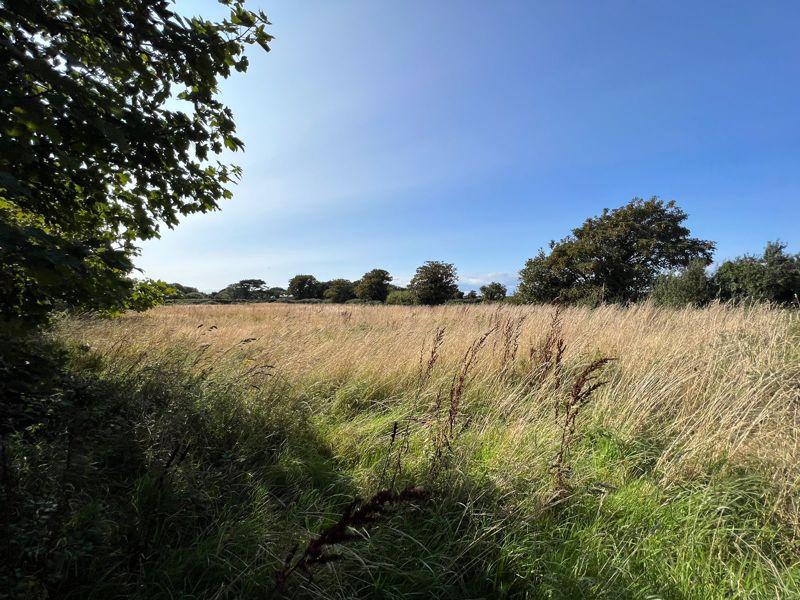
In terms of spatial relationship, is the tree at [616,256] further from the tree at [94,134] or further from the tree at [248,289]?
the tree at [248,289]

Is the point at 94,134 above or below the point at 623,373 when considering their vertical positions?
above

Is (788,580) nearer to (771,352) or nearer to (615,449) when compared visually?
(615,449)

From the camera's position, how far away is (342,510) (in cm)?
211

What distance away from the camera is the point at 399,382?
169 inches

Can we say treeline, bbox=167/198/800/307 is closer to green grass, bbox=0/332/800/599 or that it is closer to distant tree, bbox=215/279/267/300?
green grass, bbox=0/332/800/599

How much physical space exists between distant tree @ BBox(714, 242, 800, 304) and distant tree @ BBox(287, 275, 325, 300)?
52050 mm

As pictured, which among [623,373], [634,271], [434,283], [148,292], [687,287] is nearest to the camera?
[148,292]

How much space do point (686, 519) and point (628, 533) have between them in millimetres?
355

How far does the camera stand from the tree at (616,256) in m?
21.1

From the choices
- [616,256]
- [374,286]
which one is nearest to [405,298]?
[374,286]

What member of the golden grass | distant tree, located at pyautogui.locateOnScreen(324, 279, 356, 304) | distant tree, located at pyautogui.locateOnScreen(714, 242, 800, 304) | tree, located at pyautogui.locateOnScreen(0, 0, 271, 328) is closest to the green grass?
the golden grass

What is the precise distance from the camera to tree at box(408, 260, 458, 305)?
32.3 m

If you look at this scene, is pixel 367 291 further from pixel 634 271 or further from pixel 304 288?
pixel 634 271

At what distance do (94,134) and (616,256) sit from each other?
25526mm
